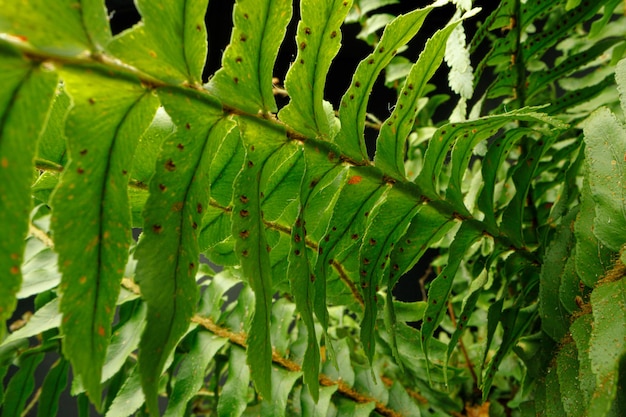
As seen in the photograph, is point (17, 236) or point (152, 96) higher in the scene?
point (152, 96)

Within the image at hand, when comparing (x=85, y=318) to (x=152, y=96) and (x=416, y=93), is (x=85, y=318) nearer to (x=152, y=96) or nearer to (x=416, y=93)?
(x=152, y=96)

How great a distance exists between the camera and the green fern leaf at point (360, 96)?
1.93 ft

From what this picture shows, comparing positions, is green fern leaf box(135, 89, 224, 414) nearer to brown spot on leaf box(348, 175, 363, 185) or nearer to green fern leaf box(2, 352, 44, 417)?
brown spot on leaf box(348, 175, 363, 185)

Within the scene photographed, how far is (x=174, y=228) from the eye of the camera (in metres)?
0.47

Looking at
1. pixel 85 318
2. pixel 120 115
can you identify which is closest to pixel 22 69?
pixel 120 115

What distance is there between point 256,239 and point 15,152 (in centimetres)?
23

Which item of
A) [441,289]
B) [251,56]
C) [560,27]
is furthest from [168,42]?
[560,27]

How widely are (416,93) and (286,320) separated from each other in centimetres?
55

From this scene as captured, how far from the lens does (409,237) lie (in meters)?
0.70

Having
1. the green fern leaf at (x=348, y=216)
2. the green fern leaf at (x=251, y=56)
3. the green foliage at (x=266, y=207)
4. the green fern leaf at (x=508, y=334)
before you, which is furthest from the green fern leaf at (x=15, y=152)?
the green fern leaf at (x=508, y=334)

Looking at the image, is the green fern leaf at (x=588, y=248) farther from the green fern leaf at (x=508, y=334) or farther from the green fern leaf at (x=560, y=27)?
the green fern leaf at (x=560, y=27)

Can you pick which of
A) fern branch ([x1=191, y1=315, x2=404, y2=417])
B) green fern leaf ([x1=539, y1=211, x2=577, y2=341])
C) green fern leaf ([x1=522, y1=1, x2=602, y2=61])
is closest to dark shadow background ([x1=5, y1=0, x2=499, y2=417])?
green fern leaf ([x1=522, y1=1, x2=602, y2=61])

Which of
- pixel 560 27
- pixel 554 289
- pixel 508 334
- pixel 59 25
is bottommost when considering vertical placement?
pixel 508 334

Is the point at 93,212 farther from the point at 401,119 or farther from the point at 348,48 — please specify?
the point at 348,48
